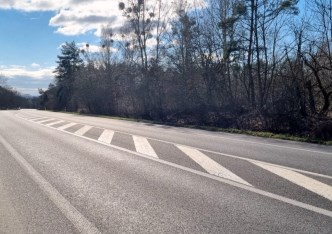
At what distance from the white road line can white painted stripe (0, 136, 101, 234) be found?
3128 mm

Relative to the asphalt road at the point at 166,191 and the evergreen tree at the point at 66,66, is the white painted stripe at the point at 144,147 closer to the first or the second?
the asphalt road at the point at 166,191

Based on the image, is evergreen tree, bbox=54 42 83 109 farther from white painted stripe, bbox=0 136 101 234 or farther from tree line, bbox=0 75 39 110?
white painted stripe, bbox=0 136 101 234

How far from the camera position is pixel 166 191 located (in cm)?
639

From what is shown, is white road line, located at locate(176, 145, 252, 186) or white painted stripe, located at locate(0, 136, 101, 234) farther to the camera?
white road line, located at locate(176, 145, 252, 186)

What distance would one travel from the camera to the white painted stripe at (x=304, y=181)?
6.26 meters

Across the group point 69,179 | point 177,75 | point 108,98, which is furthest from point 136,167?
point 108,98

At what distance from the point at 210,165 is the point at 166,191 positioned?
100 inches

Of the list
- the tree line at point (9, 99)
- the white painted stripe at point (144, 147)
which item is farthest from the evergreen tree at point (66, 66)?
the white painted stripe at point (144, 147)

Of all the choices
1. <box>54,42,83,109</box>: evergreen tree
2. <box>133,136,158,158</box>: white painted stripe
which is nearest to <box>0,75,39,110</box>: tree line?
<box>54,42,83,109</box>: evergreen tree

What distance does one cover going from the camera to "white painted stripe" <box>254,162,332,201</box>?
246 inches

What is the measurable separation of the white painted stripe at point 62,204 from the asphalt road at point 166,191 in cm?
1

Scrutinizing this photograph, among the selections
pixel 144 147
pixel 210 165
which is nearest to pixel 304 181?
pixel 210 165

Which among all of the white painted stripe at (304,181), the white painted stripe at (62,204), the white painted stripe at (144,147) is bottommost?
the white painted stripe at (62,204)

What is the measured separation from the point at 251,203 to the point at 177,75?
28.7m
